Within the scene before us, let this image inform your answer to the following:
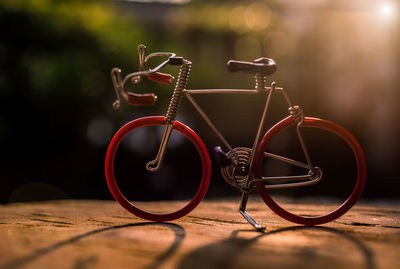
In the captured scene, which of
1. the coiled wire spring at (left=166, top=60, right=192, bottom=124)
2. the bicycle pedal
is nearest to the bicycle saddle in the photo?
the coiled wire spring at (left=166, top=60, right=192, bottom=124)

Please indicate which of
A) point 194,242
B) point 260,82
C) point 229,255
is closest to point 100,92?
point 260,82

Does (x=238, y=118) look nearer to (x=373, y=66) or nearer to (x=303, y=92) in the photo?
(x=303, y=92)

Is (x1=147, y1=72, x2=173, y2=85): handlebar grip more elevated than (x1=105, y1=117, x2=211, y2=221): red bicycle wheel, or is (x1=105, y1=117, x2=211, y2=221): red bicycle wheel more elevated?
(x1=147, y1=72, x2=173, y2=85): handlebar grip

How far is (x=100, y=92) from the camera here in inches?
384

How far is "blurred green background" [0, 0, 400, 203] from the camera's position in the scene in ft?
31.8

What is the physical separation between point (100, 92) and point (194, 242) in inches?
268

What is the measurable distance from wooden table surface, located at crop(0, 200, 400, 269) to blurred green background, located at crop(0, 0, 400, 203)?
5.27m

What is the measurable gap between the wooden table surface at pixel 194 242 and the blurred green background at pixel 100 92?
5.27 meters

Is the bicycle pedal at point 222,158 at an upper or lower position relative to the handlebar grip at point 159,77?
lower

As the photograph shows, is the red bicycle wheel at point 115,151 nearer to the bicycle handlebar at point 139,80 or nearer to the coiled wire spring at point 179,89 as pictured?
the coiled wire spring at point 179,89

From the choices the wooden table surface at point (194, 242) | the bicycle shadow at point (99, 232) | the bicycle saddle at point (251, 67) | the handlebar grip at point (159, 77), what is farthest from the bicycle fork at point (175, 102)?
the wooden table surface at point (194, 242)

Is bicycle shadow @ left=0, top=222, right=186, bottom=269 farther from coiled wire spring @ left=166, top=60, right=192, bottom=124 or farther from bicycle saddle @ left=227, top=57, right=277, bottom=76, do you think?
bicycle saddle @ left=227, top=57, right=277, bottom=76

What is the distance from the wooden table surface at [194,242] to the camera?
302 centimetres

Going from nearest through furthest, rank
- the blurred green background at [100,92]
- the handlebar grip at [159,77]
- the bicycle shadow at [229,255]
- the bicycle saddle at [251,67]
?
the bicycle shadow at [229,255] → the bicycle saddle at [251,67] → the handlebar grip at [159,77] → the blurred green background at [100,92]
